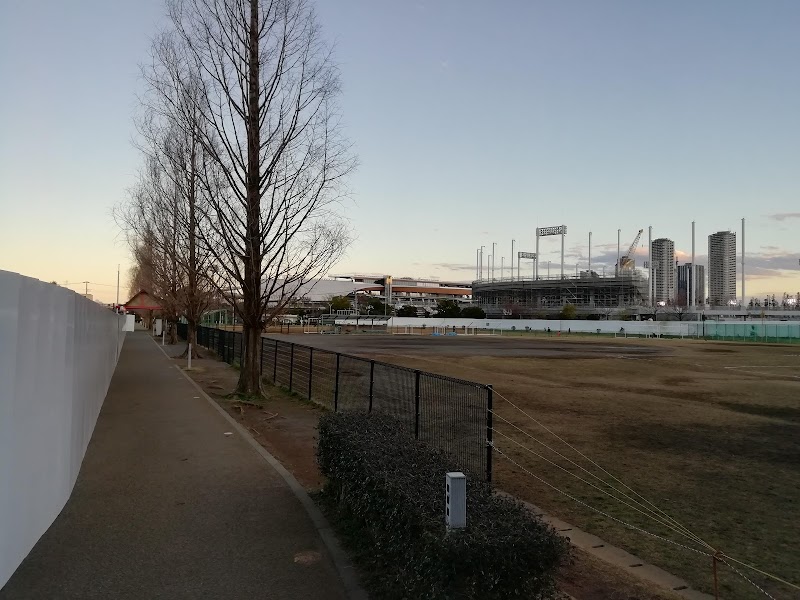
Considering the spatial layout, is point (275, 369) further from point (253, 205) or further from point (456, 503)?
point (456, 503)

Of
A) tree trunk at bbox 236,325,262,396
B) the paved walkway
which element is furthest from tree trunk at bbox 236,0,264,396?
the paved walkway

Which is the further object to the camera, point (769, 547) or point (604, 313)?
point (604, 313)

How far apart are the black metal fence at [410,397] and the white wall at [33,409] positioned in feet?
11.0

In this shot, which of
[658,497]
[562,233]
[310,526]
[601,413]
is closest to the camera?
[310,526]

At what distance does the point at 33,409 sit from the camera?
15.5ft

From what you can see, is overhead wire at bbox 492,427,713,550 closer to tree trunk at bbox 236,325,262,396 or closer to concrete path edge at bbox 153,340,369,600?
concrete path edge at bbox 153,340,369,600

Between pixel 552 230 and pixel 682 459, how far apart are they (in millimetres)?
187912

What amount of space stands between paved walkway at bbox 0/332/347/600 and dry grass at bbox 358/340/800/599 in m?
3.09

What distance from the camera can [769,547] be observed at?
5.78 meters

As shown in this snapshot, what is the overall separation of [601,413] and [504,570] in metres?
11.4

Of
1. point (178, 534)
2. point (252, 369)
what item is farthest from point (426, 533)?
point (252, 369)

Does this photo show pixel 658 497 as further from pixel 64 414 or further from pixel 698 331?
pixel 698 331

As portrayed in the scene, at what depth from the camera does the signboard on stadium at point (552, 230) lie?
18512cm

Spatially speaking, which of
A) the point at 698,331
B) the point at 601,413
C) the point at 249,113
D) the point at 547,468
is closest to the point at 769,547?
the point at 547,468
